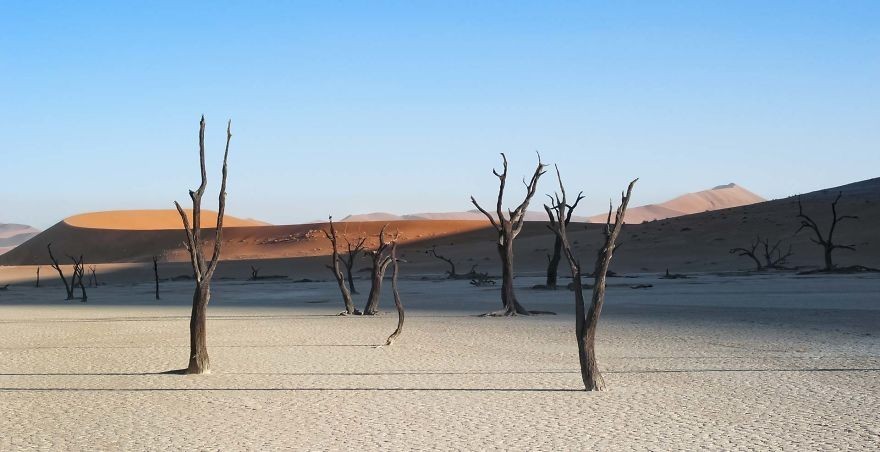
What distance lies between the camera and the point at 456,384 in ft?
39.3

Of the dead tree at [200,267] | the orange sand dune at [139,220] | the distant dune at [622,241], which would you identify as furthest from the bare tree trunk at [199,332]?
the orange sand dune at [139,220]

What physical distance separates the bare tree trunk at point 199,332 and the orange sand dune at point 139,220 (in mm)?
119834

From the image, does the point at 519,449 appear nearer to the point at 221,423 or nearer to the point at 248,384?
the point at 221,423

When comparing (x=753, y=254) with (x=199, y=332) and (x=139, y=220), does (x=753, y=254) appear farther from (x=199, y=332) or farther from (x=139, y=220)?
(x=139, y=220)

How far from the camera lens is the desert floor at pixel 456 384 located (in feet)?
29.2

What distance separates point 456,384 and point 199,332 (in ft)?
10.8

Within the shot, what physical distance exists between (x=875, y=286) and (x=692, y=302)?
7788mm

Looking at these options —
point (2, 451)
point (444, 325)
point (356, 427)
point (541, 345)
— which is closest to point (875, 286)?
point (444, 325)

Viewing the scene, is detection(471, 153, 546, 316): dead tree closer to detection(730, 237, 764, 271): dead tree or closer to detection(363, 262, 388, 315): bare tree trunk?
detection(363, 262, 388, 315): bare tree trunk

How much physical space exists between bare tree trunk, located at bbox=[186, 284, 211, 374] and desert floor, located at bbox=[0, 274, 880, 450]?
0.84 ft

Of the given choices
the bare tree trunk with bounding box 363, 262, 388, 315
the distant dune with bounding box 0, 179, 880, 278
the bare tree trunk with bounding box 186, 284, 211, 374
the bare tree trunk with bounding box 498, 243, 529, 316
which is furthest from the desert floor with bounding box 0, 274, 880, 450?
the distant dune with bounding box 0, 179, 880, 278

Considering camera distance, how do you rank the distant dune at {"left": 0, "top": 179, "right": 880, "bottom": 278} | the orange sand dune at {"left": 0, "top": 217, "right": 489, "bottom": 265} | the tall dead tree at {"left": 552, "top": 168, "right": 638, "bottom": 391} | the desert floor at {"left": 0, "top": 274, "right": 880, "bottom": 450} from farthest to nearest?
the orange sand dune at {"left": 0, "top": 217, "right": 489, "bottom": 265} → the distant dune at {"left": 0, "top": 179, "right": 880, "bottom": 278} → the tall dead tree at {"left": 552, "top": 168, "right": 638, "bottom": 391} → the desert floor at {"left": 0, "top": 274, "right": 880, "bottom": 450}

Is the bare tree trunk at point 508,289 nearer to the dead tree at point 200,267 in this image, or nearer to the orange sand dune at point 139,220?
the dead tree at point 200,267

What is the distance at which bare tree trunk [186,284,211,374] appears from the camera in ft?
42.4
